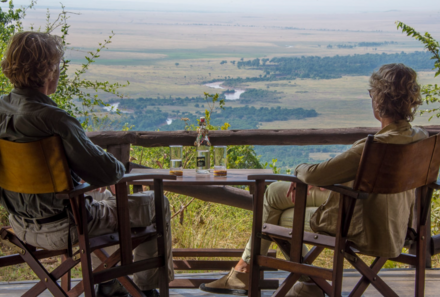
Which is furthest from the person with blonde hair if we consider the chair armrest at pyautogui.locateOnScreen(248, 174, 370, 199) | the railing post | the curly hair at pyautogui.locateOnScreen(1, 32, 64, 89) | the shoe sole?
the railing post

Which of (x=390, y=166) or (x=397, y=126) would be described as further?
(x=397, y=126)

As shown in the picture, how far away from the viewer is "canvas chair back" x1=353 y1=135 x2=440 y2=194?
173 cm

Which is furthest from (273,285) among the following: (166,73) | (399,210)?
(166,73)

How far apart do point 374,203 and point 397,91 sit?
475 millimetres

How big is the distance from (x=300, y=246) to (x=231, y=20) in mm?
18800

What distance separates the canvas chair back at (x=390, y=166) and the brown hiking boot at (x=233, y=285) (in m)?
0.95

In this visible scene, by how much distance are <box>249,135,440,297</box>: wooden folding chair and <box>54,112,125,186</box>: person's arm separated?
616 millimetres

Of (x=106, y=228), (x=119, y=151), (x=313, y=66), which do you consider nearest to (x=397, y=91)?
(x=106, y=228)

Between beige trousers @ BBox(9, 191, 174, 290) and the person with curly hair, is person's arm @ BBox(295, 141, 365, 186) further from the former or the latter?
beige trousers @ BBox(9, 191, 174, 290)

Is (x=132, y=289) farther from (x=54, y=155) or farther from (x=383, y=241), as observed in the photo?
(x=383, y=241)

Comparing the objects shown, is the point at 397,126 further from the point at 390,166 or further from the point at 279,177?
the point at 279,177

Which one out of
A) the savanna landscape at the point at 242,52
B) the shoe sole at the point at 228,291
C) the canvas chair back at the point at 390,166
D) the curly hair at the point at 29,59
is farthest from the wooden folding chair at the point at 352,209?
the savanna landscape at the point at 242,52

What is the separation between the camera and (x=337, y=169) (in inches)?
72.3

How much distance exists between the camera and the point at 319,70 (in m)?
17.9
